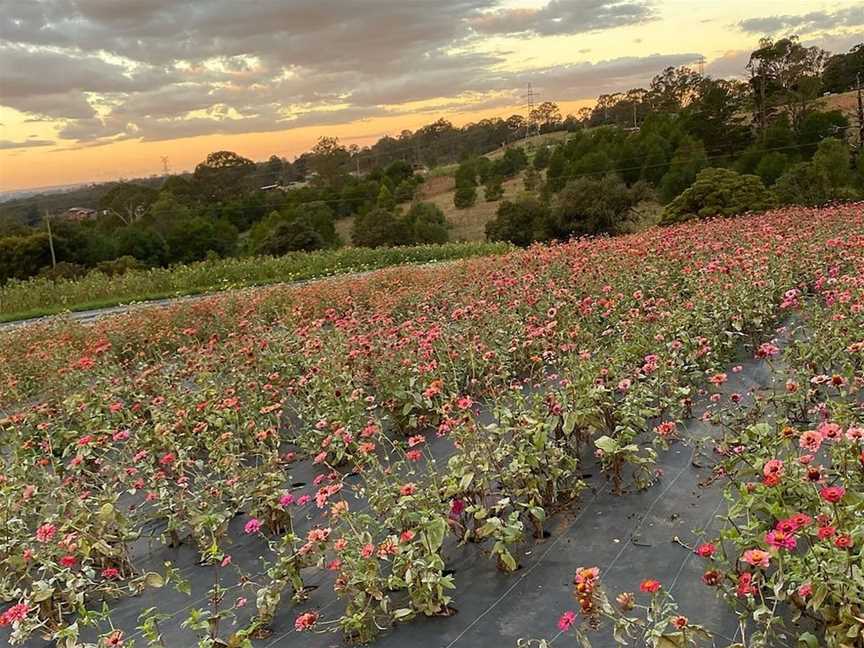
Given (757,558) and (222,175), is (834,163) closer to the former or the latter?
(757,558)

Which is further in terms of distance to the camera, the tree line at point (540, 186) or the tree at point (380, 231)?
the tree at point (380, 231)

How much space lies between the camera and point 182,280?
1619 cm

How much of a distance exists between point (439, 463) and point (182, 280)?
13.7 metres

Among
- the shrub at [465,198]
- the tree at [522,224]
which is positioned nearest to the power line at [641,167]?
the tree at [522,224]

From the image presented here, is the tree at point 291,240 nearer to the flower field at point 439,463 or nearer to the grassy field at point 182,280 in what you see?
the grassy field at point 182,280

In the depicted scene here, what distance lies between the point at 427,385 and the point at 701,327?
63.1 inches

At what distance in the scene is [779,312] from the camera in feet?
17.1

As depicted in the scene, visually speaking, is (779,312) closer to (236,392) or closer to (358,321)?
(358,321)

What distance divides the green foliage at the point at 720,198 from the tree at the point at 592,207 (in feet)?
22.2

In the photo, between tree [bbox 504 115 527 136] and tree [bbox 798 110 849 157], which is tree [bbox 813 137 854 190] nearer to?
tree [bbox 798 110 849 157]

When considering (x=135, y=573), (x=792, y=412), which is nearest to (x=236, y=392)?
(x=135, y=573)

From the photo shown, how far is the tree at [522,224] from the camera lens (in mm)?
28188

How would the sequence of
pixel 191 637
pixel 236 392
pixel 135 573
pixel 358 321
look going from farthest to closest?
pixel 358 321, pixel 236 392, pixel 135 573, pixel 191 637

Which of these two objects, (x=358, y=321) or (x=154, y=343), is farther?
(x=154, y=343)
